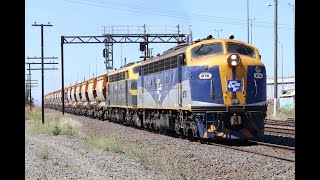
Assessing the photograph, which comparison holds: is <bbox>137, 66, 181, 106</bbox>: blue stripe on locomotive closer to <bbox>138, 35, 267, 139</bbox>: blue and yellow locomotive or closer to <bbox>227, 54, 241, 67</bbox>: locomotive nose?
<bbox>138, 35, 267, 139</bbox>: blue and yellow locomotive

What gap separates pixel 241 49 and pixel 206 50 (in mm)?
1223

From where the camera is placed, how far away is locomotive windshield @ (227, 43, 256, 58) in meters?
15.4

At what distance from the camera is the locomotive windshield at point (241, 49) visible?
15414 mm

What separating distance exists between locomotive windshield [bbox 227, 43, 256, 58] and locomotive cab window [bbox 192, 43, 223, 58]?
0.35 m

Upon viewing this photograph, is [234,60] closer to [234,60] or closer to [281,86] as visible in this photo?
[234,60]

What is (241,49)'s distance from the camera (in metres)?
15.6

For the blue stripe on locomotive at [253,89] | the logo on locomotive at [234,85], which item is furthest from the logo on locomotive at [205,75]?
the blue stripe on locomotive at [253,89]

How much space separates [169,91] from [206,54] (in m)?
2.90

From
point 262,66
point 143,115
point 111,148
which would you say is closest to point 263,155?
point 262,66

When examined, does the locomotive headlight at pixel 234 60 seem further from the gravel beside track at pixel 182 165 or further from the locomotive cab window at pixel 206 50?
the gravel beside track at pixel 182 165

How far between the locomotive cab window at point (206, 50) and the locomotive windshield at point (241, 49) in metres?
0.35

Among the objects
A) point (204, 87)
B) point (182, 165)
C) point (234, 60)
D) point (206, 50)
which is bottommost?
point (182, 165)

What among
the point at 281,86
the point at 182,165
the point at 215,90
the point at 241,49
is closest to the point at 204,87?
the point at 215,90
